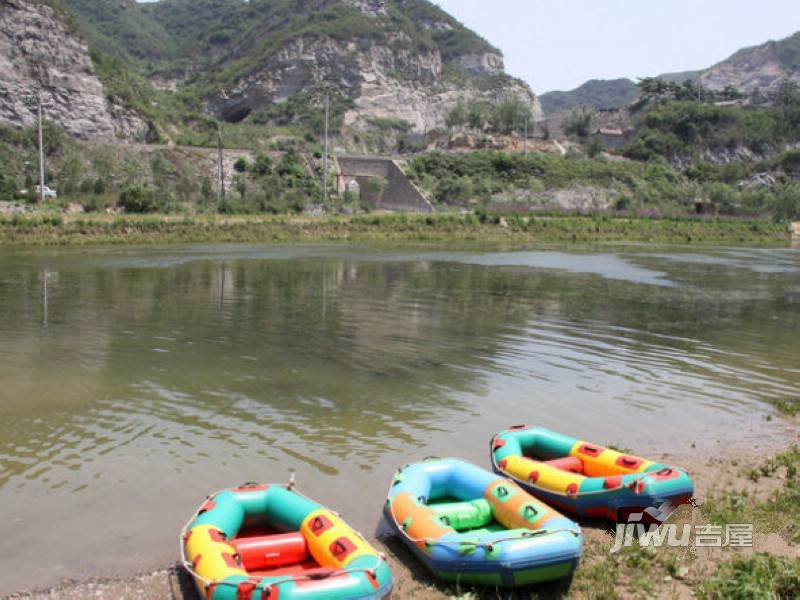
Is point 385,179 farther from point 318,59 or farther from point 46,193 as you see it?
point 318,59

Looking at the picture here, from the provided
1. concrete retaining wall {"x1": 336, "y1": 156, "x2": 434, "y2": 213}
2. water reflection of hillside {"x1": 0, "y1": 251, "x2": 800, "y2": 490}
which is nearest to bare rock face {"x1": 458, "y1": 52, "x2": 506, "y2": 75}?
concrete retaining wall {"x1": 336, "y1": 156, "x2": 434, "y2": 213}

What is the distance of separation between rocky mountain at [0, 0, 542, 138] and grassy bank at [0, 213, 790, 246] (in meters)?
34.4

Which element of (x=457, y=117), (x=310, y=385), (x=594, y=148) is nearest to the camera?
(x=310, y=385)

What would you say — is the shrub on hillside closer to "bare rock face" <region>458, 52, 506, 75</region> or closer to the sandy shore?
the sandy shore

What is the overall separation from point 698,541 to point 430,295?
60.4 feet

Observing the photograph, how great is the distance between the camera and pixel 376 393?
476 inches

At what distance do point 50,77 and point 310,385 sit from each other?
73.1 meters

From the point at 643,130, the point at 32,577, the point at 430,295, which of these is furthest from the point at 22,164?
the point at 643,130

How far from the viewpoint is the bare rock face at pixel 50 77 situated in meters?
69.8

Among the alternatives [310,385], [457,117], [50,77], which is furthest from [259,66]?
[310,385]

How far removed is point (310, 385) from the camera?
12523 millimetres

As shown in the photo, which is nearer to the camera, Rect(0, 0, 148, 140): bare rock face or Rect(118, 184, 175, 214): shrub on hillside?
Rect(118, 184, 175, 214): shrub on hillside

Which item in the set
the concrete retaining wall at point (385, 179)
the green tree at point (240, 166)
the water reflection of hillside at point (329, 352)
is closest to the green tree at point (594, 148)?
the concrete retaining wall at point (385, 179)

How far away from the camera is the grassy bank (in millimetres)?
41250
